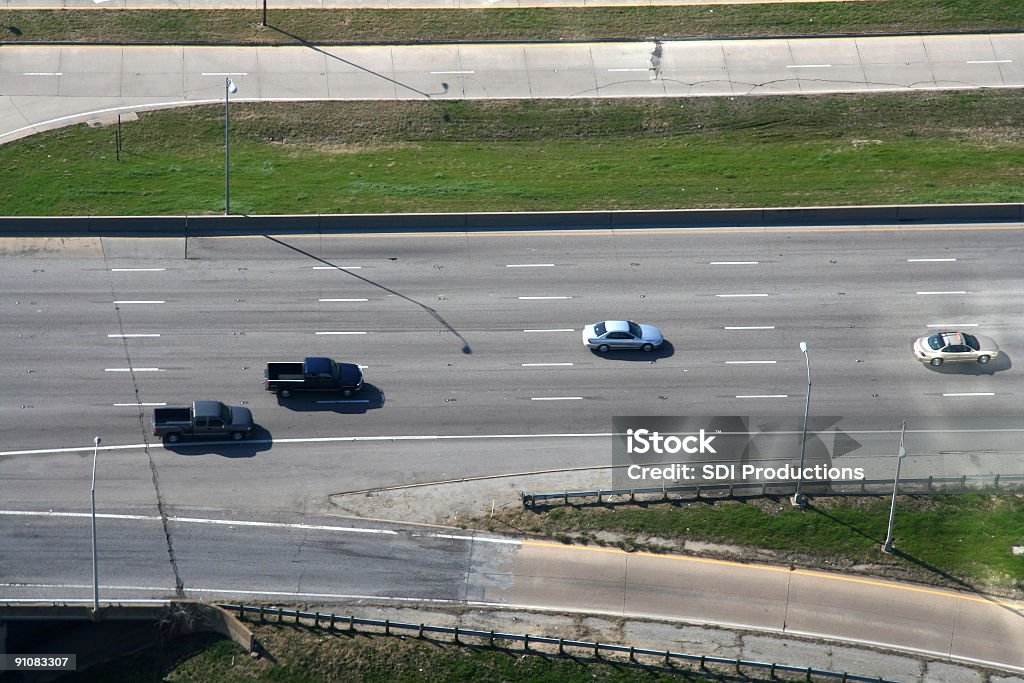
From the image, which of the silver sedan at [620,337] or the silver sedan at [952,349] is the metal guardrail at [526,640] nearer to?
the silver sedan at [620,337]

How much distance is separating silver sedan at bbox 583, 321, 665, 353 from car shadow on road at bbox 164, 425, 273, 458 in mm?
13935

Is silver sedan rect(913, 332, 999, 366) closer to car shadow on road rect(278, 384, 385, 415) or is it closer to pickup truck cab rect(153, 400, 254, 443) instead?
car shadow on road rect(278, 384, 385, 415)

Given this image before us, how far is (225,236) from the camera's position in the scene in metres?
65.6

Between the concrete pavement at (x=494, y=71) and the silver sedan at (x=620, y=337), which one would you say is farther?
the concrete pavement at (x=494, y=71)

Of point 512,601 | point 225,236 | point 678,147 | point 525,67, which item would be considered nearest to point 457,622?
point 512,601

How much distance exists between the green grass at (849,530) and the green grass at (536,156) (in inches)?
738

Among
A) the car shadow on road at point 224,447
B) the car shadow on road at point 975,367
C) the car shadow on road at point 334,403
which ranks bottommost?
the car shadow on road at point 224,447

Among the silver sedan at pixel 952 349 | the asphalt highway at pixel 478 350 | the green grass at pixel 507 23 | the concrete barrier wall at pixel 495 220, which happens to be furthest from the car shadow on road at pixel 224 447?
the green grass at pixel 507 23

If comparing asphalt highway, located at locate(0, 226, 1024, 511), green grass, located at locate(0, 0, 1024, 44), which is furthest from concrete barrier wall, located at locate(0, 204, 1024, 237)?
green grass, located at locate(0, 0, 1024, 44)

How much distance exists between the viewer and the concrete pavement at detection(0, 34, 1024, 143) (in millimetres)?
75812

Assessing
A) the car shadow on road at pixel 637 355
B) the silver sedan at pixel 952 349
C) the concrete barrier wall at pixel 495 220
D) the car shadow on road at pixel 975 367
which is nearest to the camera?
the silver sedan at pixel 952 349

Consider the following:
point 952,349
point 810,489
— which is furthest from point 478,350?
point 952,349

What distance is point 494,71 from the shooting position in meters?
77.4

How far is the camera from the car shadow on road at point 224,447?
2186 inches
